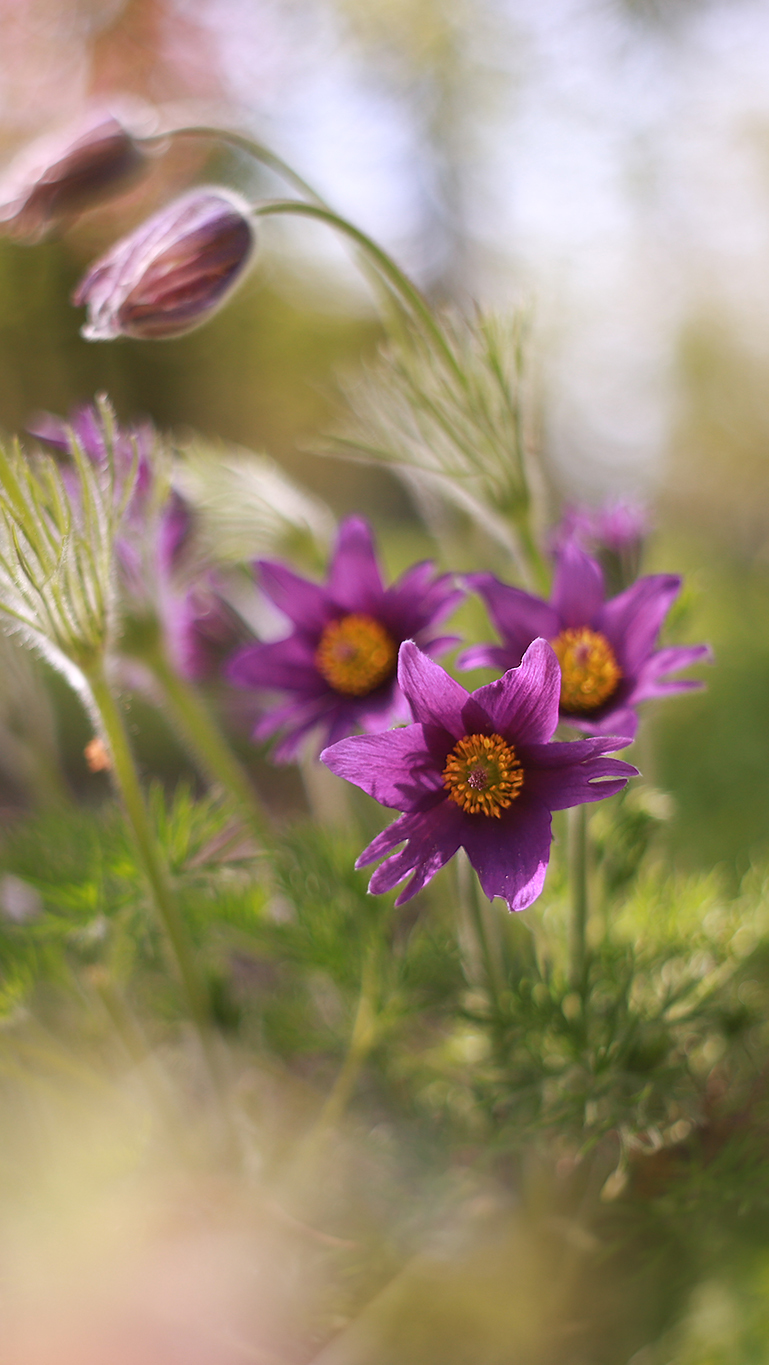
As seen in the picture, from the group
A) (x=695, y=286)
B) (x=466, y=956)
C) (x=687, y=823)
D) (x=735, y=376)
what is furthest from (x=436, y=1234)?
(x=735, y=376)

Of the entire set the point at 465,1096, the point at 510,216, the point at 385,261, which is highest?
the point at 510,216

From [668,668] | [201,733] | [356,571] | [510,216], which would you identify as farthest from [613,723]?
[510,216]

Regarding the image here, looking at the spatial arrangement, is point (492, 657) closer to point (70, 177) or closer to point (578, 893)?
point (578, 893)

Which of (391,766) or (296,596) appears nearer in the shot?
(391,766)

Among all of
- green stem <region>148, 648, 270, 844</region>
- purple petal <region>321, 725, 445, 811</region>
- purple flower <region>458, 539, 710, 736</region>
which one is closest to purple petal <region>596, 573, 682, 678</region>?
purple flower <region>458, 539, 710, 736</region>

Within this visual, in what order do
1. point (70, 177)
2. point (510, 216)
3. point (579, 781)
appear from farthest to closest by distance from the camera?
point (510, 216)
point (70, 177)
point (579, 781)

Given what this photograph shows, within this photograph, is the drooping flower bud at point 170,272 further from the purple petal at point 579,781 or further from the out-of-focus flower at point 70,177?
the purple petal at point 579,781

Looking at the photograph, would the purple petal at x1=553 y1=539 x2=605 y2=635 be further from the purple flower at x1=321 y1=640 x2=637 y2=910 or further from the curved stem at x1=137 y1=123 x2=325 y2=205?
the curved stem at x1=137 y1=123 x2=325 y2=205
